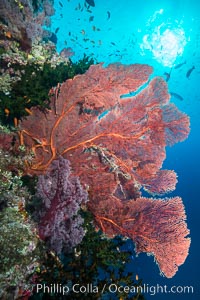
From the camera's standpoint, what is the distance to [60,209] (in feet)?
11.1

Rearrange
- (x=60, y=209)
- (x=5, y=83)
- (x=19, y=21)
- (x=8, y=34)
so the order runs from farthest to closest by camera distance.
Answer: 1. (x=19, y=21)
2. (x=8, y=34)
3. (x=5, y=83)
4. (x=60, y=209)

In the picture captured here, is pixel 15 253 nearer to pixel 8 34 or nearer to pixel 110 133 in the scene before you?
pixel 110 133

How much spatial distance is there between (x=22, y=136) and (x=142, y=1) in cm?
2986

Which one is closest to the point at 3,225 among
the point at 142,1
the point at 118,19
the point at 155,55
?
the point at 142,1

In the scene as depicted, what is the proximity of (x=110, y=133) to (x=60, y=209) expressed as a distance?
182 centimetres

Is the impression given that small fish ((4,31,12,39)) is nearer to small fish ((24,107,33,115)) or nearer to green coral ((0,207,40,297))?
small fish ((24,107,33,115))

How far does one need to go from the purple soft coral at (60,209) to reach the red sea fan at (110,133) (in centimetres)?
93

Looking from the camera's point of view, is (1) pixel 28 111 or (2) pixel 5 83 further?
(2) pixel 5 83

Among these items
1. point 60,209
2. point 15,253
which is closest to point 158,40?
point 60,209

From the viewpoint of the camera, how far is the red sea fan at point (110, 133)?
4.31 meters

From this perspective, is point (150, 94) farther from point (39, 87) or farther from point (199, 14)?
point (199, 14)

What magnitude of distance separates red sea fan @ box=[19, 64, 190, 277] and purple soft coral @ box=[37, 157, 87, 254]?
93 centimetres

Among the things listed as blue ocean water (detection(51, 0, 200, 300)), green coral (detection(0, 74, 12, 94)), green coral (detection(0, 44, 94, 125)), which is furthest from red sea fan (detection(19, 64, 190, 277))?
blue ocean water (detection(51, 0, 200, 300))

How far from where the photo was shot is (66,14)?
4162cm
